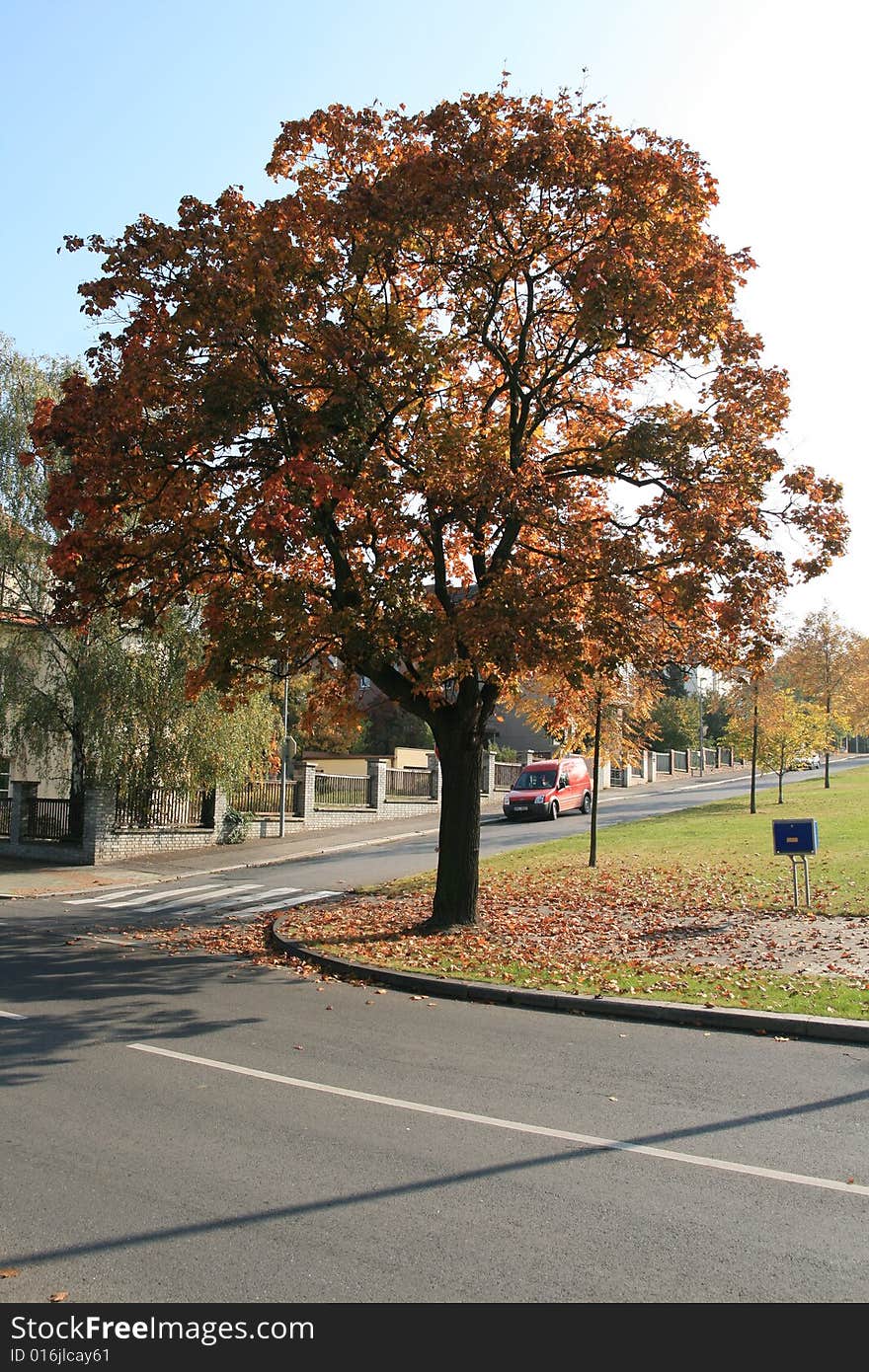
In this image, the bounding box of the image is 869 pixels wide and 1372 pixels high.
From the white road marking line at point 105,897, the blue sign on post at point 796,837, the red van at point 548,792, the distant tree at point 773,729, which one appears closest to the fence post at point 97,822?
the white road marking line at point 105,897

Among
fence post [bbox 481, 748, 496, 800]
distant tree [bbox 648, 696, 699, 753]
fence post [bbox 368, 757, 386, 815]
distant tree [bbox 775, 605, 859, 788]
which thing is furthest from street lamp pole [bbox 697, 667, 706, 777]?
fence post [bbox 368, 757, 386, 815]

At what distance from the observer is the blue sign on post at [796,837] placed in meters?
13.8

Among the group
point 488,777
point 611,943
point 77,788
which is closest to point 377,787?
point 488,777

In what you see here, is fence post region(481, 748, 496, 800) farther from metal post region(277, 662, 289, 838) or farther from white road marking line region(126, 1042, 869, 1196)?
white road marking line region(126, 1042, 869, 1196)

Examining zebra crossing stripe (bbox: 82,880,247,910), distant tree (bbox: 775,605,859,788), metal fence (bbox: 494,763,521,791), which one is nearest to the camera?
zebra crossing stripe (bbox: 82,880,247,910)

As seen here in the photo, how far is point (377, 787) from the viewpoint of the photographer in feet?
114

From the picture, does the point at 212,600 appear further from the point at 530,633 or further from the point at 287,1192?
the point at 287,1192

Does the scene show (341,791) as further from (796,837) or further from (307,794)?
(796,837)

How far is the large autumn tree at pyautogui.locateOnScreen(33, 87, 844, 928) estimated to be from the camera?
477 inches

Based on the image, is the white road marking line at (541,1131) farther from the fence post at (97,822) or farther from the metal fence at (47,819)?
the metal fence at (47,819)

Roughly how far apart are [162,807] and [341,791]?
299 inches

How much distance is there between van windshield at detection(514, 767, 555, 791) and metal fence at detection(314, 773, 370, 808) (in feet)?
18.3

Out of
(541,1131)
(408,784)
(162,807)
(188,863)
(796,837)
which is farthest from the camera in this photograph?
(408,784)
